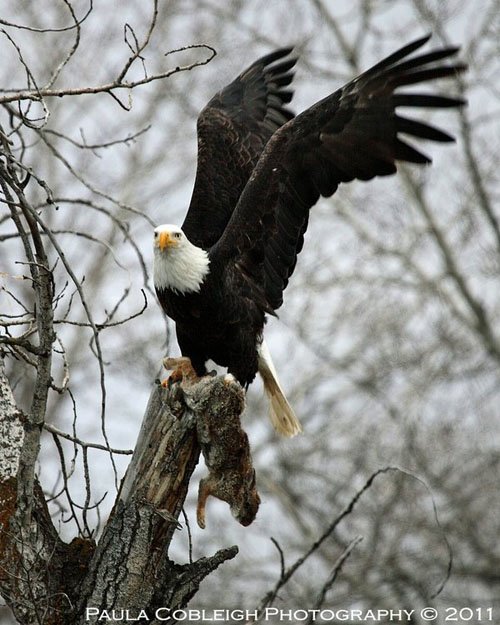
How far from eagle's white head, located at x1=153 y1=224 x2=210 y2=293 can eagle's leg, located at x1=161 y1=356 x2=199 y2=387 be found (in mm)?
301

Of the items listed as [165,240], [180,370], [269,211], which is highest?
[269,211]

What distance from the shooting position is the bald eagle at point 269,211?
175 inches

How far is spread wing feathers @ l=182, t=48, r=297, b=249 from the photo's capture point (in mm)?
5359

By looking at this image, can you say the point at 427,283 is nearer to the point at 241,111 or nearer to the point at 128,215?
the point at 128,215

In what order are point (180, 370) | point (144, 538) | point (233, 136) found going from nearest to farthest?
point (144, 538), point (180, 370), point (233, 136)

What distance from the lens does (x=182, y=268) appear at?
474cm

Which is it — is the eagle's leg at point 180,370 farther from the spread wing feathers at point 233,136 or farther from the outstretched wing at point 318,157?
the spread wing feathers at point 233,136

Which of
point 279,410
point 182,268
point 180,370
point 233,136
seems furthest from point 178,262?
point 279,410

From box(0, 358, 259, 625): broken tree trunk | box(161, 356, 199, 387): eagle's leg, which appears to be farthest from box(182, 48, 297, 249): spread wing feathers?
box(0, 358, 259, 625): broken tree trunk

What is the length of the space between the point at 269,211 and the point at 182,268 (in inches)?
17.6

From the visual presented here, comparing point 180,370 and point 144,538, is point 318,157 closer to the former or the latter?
point 180,370

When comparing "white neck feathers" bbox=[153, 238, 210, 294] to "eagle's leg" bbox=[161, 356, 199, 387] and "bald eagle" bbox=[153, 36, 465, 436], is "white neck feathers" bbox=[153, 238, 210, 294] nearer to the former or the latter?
"bald eagle" bbox=[153, 36, 465, 436]

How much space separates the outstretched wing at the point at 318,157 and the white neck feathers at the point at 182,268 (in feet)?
0.33

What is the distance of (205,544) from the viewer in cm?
1088
